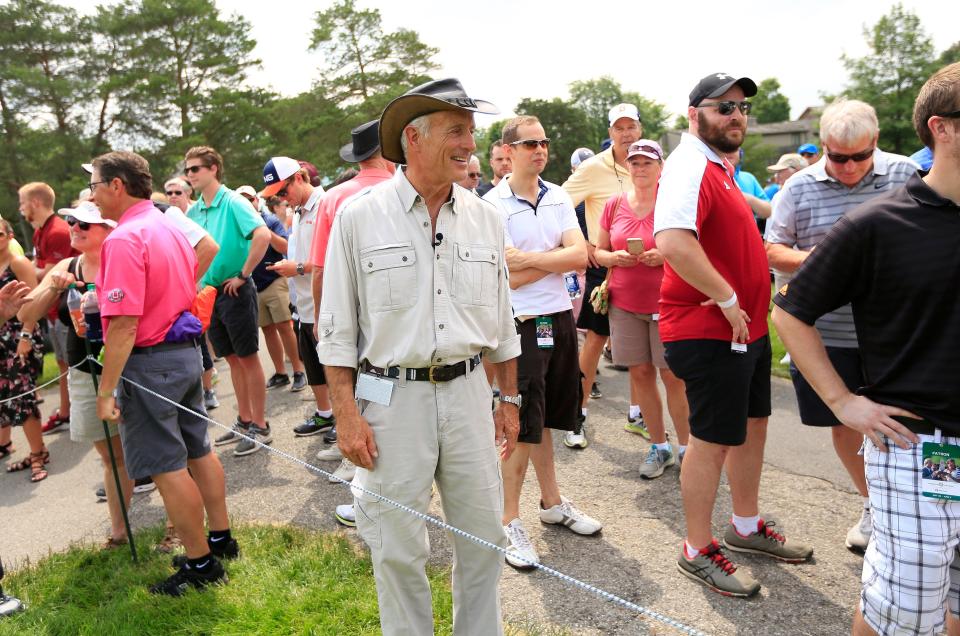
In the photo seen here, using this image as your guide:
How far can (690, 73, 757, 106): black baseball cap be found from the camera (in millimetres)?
3258

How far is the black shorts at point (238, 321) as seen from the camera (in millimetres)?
5969

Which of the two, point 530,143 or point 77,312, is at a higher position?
point 530,143

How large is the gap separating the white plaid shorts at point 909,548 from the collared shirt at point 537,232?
201 cm

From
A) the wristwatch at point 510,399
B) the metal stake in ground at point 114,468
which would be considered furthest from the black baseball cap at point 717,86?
the metal stake in ground at point 114,468

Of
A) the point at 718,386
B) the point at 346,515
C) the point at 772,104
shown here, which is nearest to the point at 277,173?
the point at 346,515

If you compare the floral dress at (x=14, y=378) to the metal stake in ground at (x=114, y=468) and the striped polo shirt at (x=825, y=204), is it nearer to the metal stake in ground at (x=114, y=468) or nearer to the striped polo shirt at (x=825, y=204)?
the metal stake in ground at (x=114, y=468)

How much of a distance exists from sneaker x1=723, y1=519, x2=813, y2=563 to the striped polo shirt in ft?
→ 3.48

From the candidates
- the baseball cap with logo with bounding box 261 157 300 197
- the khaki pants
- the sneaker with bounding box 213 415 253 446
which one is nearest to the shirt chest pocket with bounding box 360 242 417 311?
the khaki pants

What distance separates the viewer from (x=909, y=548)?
203cm

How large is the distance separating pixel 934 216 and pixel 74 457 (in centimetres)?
696

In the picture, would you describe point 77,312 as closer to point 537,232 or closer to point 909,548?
point 537,232

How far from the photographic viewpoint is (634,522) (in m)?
4.17

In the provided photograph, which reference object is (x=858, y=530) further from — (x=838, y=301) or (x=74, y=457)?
(x=74, y=457)

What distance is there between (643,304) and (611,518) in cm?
152
